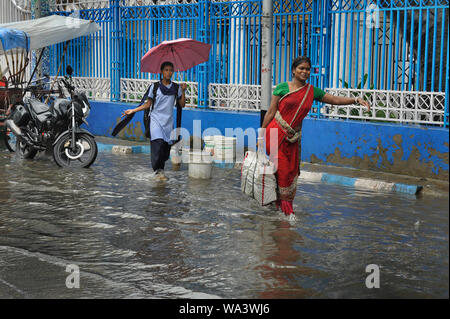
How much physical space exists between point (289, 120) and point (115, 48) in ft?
30.6

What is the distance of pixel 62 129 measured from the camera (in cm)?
1174

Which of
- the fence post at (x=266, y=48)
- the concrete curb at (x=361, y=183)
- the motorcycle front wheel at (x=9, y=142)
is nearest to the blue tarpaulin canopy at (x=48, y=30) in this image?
the motorcycle front wheel at (x=9, y=142)

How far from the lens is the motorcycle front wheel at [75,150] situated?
11.4m

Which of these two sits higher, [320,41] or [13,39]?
[13,39]

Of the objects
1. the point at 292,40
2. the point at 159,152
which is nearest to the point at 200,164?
the point at 159,152

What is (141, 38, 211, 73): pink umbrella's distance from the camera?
10570mm

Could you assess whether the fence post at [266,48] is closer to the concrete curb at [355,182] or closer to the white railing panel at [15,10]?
the concrete curb at [355,182]

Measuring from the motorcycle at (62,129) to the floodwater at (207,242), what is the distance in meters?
1.33

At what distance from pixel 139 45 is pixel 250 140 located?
3.97 metres

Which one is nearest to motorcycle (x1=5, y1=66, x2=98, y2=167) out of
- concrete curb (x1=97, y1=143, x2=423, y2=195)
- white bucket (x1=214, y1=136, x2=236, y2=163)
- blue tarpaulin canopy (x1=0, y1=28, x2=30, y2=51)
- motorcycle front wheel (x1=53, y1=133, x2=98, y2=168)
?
motorcycle front wheel (x1=53, y1=133, x2=98, y2=168)

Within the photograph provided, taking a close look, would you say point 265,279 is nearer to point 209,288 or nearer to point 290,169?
point 209,288

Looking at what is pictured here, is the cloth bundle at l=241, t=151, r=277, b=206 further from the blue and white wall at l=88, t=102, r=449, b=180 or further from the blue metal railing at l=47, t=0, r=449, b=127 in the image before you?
the blue metal railing at l=47, t=0, r=449, b=127

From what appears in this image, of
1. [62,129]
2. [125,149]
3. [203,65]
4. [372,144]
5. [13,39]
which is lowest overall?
[125,149]

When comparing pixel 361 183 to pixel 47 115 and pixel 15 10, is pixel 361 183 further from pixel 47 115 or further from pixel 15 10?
pixel 15 10
